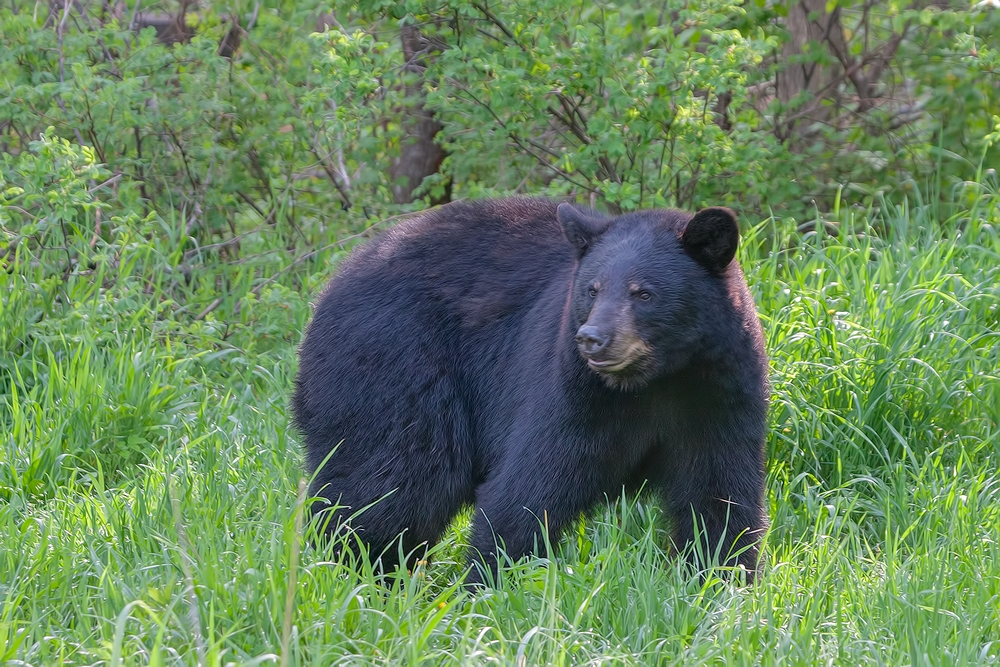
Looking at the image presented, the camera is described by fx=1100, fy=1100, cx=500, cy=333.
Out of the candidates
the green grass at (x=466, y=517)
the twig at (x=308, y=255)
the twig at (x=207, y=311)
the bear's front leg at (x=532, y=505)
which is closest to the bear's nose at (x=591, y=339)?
the bear's front leg at (x=532, y=505)

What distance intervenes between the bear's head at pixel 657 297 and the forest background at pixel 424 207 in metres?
0.64

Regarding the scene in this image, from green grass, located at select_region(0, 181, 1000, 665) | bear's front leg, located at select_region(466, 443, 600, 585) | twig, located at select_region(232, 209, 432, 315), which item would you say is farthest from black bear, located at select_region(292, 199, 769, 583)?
twig, located at select_region(232, 209, 432, 315)

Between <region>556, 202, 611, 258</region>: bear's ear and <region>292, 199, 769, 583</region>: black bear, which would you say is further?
<region>556, 202, 611, 258</region>: bear's ear

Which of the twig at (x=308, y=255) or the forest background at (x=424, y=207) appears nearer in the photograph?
the forest background at (x=424, y=207)

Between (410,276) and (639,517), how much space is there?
127 centimetres

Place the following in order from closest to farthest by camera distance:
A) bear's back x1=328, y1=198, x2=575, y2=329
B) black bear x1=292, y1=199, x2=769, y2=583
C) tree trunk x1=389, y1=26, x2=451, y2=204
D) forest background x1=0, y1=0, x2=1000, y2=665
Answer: forest background x1=0, y1=0, x2=1000, y2=665, black bear x1=292, y1=199, x2=769, y2=583, bear's back x1=328, y1=198, x2=575, y2=329, tree trunk x1=389, y1=26, x2=451, y2=204

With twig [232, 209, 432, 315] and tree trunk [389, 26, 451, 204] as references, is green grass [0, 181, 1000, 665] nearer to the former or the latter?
twig [232, 209, 432, 315]

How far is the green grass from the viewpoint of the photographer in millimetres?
3002

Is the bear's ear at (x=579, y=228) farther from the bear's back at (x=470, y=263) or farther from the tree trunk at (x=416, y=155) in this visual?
the tree trunk at (x=416, y=155)

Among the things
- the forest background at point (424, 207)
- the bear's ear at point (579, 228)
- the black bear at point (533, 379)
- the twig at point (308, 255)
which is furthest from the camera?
the twig at point (308, 255)

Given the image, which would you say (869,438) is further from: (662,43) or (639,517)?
(662,43)

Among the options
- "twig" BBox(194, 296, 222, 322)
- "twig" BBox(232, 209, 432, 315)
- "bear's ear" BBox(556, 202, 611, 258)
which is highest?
"bear's ear" BBox(556, 202, 611, 258)

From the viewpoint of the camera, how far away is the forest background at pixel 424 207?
314 centimetres

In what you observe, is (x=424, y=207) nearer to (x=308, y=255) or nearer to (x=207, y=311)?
(x=308, y=255)
